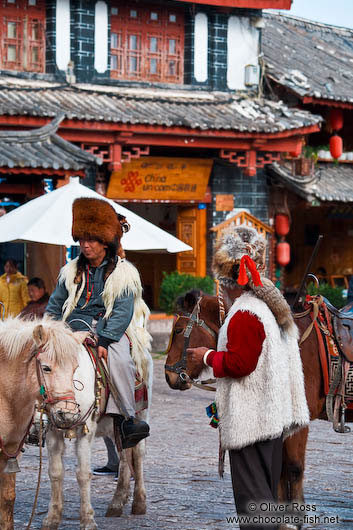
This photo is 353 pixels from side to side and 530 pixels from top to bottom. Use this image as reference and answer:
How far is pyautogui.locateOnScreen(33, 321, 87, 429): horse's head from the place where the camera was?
17.3ft

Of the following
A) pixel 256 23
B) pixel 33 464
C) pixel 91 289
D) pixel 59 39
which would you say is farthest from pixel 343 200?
pixel 91 289

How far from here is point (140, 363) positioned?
6.93m

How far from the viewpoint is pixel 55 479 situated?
20.1ft

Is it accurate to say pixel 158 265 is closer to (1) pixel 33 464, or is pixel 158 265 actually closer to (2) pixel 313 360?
(1) pixel 33 464

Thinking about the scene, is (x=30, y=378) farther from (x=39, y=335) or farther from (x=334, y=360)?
(x=334, y=360)

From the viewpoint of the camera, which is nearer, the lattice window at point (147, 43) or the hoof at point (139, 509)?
the hoof at point (139, 509)

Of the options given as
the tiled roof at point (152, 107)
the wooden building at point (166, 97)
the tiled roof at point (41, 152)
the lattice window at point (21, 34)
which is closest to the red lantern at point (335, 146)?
the wooden building at point (166, 97)

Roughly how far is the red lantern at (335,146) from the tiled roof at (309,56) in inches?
40.6

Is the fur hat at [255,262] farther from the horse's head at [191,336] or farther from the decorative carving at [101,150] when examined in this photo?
the decorative carving at [101,150]

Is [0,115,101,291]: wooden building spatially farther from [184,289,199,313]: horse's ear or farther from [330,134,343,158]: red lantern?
[330,134,343,158]: red lantern

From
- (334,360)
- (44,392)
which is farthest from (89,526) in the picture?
(334,360)

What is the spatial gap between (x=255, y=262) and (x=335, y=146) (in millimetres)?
15698

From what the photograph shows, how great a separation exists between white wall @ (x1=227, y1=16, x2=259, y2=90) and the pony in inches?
565

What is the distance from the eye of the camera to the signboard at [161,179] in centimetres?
1764
